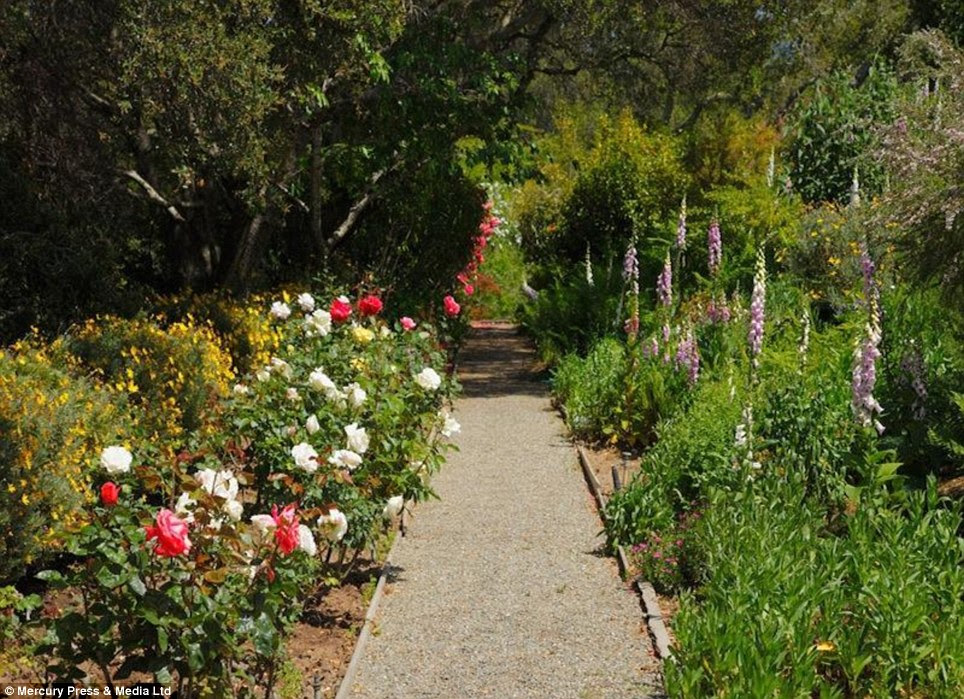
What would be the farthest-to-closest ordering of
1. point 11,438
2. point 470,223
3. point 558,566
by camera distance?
1. point 470,223
2. point 558,566
3. point 11,438

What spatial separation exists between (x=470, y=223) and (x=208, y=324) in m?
6.20

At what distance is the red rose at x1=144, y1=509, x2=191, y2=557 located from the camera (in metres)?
4.12

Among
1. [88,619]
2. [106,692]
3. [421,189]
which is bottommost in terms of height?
[106,692]

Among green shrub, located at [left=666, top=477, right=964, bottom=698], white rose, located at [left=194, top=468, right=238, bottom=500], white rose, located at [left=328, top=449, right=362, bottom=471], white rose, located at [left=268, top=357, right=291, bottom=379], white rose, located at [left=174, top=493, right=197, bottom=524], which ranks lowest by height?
green shrub, located at [left=666, top=477, right=964, bottom=698]

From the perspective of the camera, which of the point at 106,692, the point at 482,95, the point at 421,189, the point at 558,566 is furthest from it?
the point at 421,189

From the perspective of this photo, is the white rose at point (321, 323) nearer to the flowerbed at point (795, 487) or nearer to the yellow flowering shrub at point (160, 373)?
the yellow flowering shrub at point (160, 373)

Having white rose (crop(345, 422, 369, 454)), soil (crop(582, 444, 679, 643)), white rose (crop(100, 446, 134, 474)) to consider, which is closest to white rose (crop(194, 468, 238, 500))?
white rose (crop(100, 446, 134, 474))

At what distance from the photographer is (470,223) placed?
1684cm

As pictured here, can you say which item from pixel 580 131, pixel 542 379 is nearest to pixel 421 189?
pixel 542 379

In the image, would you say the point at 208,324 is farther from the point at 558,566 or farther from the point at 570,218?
the point at 570,218

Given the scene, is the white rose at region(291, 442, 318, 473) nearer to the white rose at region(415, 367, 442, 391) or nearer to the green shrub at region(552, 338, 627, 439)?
the white rose at region(415, 367, 442, 391)

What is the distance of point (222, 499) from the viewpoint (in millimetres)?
4734

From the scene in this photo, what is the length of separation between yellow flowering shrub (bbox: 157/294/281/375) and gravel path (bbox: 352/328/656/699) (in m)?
1.89

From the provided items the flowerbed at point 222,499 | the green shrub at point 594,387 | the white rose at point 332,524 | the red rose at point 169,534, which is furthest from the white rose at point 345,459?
the green shrub at point 594,387
